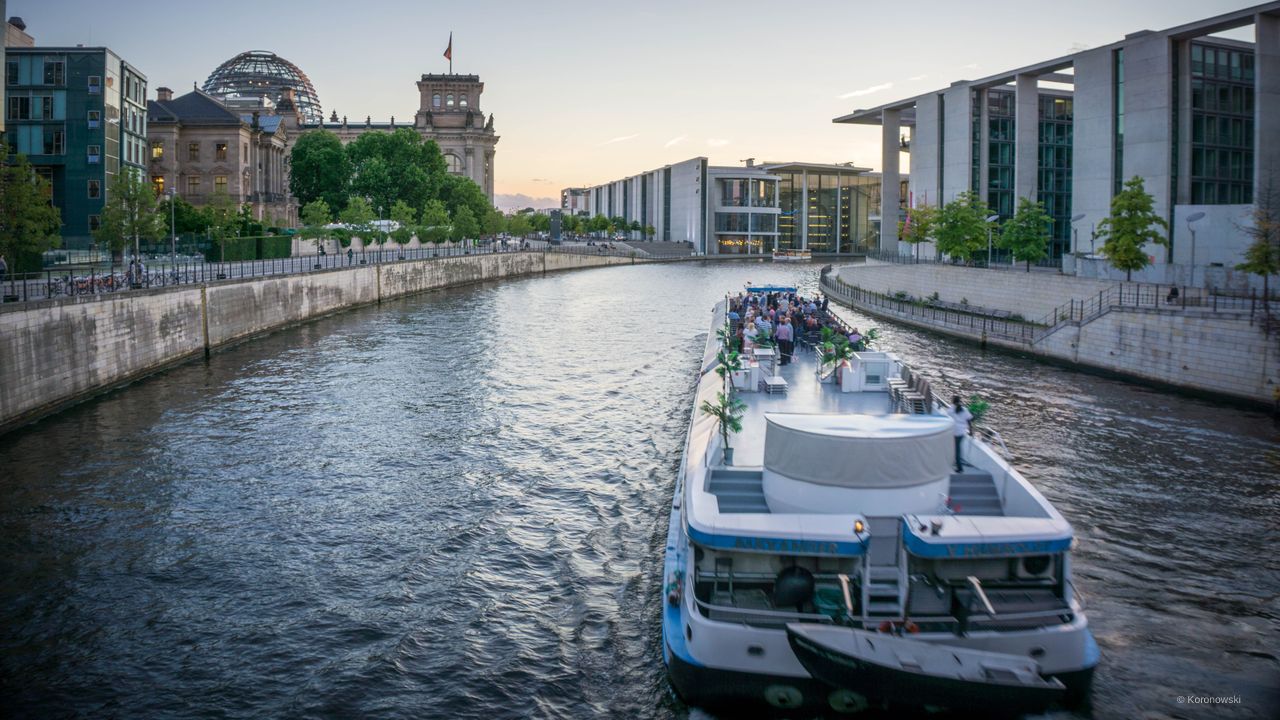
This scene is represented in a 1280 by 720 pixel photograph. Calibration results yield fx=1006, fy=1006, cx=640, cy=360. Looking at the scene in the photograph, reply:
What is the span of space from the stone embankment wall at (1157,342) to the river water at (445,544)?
1.36m

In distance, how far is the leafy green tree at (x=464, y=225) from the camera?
4804 inches

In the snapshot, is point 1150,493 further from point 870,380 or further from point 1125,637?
point 1125,637

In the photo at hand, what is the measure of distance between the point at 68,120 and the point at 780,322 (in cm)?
5928

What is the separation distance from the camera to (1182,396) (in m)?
34.9

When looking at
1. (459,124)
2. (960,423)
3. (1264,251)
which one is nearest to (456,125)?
(459,124)

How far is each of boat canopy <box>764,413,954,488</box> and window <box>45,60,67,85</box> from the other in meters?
70.7

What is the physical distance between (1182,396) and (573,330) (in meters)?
33.7

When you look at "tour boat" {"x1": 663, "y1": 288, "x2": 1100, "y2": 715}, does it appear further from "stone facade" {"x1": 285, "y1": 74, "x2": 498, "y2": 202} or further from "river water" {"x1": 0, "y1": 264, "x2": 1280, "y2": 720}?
"stone facade" {"x1": 285, "y1": 74, "x2": 498, "y2": 202}

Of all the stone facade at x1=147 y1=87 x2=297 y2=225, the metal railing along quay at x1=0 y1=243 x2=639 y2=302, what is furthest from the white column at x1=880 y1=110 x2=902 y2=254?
the stone facade at x1=147 y1=87 x2=297 y2=225

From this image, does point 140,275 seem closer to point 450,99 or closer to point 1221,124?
point 1221,124

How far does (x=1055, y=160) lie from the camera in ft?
290

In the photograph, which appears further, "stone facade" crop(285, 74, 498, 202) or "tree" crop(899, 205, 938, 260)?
"stone facade" crop(285, 74, 498, 202)

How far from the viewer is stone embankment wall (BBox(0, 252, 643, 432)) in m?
30.0

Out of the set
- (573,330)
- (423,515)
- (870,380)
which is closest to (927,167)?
(573,330)
